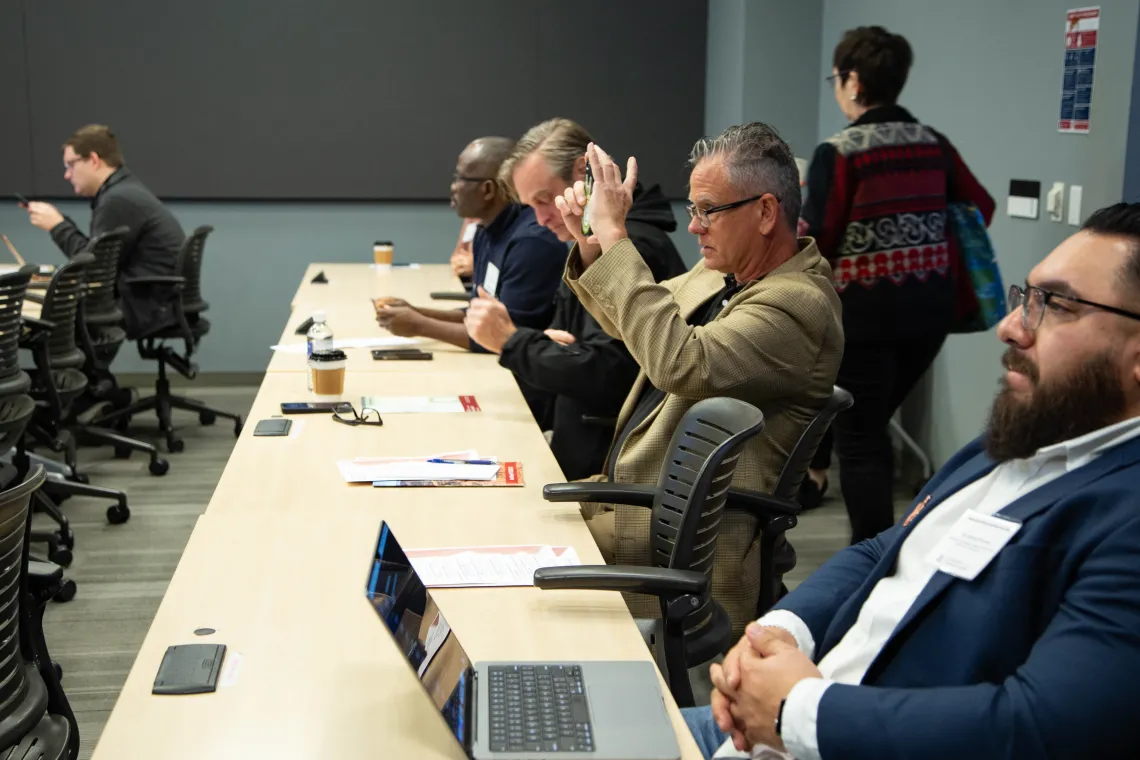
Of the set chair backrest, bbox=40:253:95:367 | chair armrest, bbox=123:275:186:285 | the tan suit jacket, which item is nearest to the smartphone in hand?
the tan suit jacket

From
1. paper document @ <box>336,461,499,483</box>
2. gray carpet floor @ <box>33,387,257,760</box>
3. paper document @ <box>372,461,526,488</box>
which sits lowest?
gray carpet floor @ <box>33,387,257,760</box>

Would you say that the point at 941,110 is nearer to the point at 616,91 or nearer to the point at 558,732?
the point at 616,91

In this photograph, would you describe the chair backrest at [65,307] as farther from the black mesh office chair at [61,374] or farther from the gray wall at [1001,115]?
the gray wall at [1001,115]

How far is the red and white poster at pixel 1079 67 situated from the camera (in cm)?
338

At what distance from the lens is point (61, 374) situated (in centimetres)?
449

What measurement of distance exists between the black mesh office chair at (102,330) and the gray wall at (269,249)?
1543 mm

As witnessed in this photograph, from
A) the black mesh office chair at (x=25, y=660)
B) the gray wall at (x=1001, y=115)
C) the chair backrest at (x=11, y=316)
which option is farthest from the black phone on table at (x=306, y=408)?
the gray wall at (x=1001, y=115)

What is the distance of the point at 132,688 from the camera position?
136 cm

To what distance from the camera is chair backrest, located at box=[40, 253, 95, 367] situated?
4254 millimetres

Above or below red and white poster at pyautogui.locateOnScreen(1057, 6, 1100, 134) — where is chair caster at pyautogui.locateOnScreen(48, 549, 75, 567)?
below

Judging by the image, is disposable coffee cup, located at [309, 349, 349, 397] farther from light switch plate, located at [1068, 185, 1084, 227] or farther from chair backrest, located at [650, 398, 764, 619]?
light switch plate, located at [1068, 185, 1084, 227]

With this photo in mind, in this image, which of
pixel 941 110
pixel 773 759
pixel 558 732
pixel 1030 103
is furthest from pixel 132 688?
pixel 941 110

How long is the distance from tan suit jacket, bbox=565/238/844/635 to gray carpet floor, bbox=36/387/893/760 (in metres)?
1.42

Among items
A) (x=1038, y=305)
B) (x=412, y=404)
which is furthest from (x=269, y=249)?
(x=1038, y=305)
